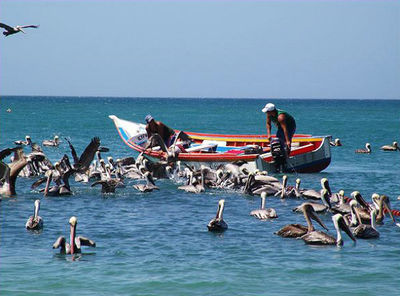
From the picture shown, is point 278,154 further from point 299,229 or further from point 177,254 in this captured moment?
point 177,254

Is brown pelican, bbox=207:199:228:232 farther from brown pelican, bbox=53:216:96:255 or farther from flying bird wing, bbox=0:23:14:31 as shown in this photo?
flying bird wing, bbox=0:23:14:31

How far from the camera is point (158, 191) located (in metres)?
25.2

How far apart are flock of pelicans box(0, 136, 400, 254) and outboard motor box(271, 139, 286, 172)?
5.87 feet

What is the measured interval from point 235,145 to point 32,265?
21.0m

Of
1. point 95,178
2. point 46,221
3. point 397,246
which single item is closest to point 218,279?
point 397,246

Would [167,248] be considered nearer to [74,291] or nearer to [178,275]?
[178,275]

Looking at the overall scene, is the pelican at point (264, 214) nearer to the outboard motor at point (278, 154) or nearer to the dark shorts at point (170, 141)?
the outboard motor at point (278, 154)

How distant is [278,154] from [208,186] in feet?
15.7

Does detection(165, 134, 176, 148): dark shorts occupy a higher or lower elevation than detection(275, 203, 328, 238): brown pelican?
higher

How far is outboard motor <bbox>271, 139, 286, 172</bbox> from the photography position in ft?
95.5

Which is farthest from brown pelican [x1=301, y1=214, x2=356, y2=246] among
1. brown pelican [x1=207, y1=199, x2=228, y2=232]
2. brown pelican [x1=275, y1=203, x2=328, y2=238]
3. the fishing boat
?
the fishing boat

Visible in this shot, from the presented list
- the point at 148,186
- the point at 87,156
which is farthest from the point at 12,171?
the point at 148,186

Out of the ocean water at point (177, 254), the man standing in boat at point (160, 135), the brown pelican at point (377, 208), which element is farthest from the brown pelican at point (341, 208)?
the man standing in boat at point (160, 135)

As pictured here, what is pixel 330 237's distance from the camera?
16.5 m
